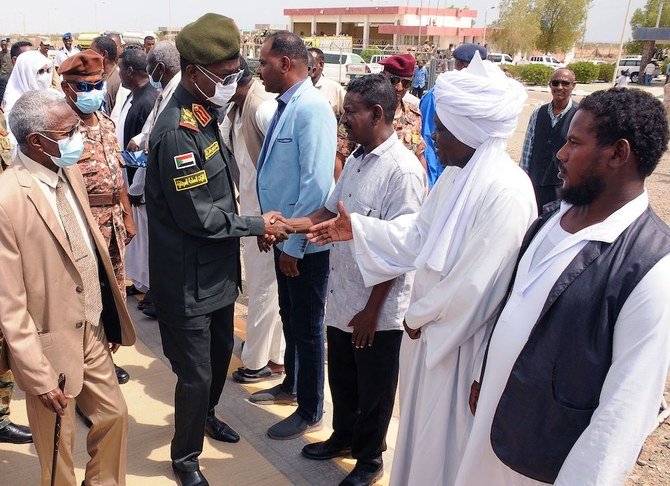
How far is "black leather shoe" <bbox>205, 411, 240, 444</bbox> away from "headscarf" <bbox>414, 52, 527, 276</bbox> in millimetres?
1761

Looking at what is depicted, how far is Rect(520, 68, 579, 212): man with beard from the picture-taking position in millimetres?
5633

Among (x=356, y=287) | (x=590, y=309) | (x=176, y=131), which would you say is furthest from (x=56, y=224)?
(x=590, y=309)

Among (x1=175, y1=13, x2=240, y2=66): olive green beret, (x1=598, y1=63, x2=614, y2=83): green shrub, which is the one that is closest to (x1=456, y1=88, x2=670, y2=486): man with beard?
(x1=175, y1=13, x2=240, y2=66): olive green beret

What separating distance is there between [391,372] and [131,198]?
120 inches

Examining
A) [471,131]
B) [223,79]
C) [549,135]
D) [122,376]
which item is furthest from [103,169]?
[549,135]

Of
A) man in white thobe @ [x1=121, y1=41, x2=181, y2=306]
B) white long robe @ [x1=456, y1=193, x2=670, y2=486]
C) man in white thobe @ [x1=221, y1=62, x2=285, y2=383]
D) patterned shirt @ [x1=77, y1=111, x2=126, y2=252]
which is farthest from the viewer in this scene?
Result: man in white thobe @ [x1=121, y1=41, x2=181, y2=306]

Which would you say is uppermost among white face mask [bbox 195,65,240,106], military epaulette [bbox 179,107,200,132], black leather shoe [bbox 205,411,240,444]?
white face mask [bbox 195,65,240,106]

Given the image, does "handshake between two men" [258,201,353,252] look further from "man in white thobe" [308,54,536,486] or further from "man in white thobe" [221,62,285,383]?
"man in white thobe" [221,62,285,383]

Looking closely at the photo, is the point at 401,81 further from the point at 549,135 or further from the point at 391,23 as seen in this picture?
the point at 391,23

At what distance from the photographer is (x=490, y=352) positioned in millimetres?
2041

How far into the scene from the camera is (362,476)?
9.95 ft

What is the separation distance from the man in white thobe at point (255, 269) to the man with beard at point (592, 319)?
224 centimetres

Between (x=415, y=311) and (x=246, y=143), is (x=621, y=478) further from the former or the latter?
(x=246, y=143)

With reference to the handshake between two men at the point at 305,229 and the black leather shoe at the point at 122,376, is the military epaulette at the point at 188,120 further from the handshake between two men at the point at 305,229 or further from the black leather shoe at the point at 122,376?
the black leather shoe at the point at 122,376
